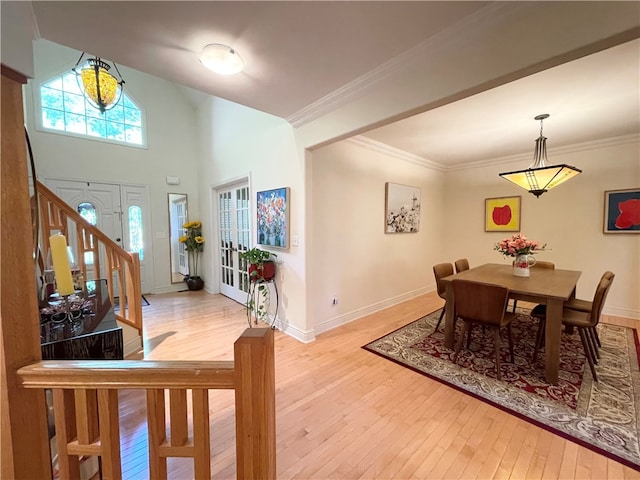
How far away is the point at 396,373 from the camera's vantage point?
2350 millimetres

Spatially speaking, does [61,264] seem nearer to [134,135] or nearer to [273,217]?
[273,217]

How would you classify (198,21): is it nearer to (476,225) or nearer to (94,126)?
(94,126)

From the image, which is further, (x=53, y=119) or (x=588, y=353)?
(x=53, y=119)

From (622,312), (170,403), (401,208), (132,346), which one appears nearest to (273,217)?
(132,346)

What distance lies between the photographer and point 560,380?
2.21 metres

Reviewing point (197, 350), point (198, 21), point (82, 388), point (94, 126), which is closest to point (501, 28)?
point (198, 21)

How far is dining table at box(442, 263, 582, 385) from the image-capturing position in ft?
6.99

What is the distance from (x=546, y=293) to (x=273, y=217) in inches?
109

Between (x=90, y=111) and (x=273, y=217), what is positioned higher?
(x=90, y=111)

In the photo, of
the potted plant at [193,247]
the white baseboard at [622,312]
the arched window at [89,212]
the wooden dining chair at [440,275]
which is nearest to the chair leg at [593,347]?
the wooden dining chair at [440,275]

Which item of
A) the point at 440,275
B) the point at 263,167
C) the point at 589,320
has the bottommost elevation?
the point at 589,320

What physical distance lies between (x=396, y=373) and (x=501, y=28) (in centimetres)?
252

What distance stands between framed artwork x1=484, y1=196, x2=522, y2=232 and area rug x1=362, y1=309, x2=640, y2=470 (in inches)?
71.9

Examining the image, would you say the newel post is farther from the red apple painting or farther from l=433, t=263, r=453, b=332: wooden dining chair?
the red apple painting
